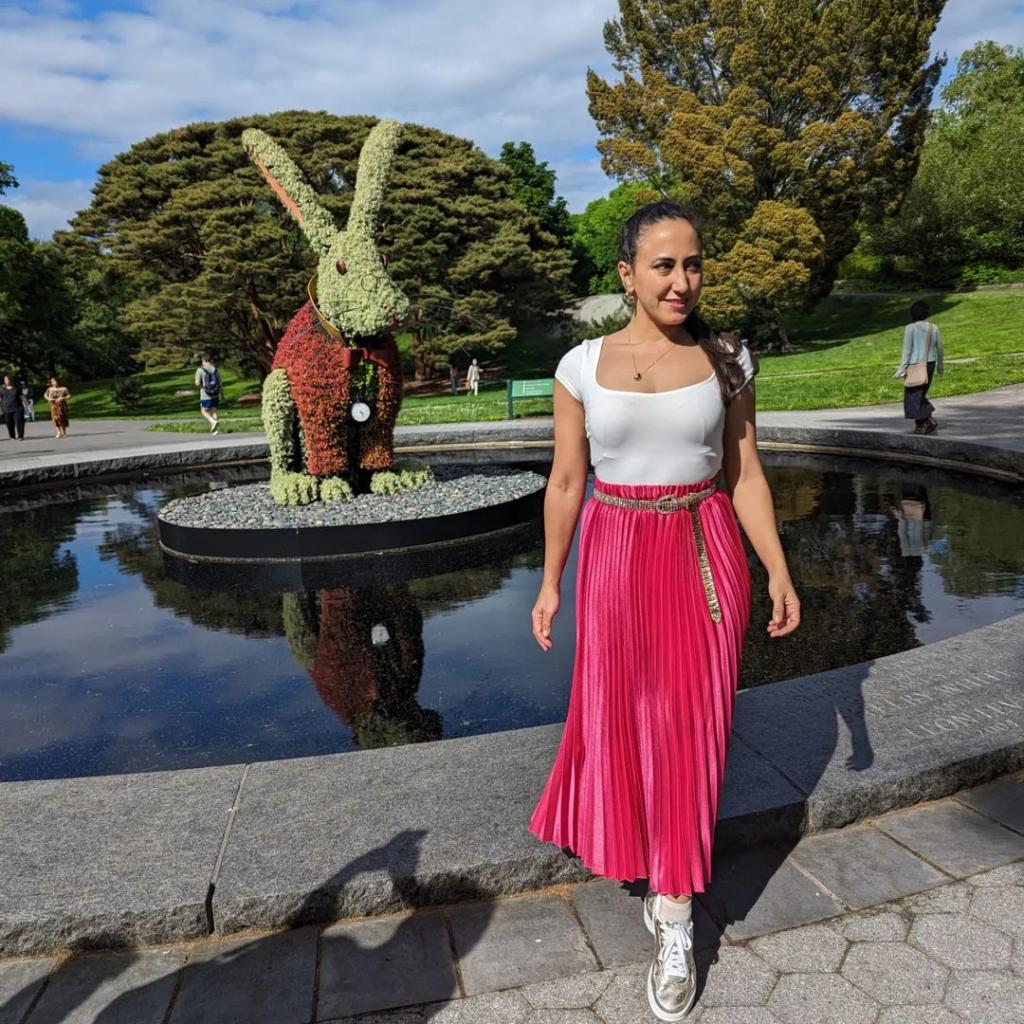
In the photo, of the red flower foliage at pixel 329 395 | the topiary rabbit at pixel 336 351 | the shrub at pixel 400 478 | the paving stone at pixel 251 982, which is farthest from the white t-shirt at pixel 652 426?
the shrub at pixel 400 478

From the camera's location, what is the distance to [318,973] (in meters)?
2.17

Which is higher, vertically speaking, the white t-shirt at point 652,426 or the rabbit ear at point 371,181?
the rabbit ear at point 371,181

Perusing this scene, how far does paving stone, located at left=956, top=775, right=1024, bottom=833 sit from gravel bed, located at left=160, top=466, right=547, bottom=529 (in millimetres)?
4908

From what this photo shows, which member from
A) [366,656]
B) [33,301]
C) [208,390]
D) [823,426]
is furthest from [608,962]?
[33,301]

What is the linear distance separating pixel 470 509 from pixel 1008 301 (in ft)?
101

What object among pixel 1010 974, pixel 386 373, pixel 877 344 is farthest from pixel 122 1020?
pixel 877 344

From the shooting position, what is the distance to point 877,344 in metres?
28.7

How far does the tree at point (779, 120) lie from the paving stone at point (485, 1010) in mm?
28429

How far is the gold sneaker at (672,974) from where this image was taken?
2.00 metres

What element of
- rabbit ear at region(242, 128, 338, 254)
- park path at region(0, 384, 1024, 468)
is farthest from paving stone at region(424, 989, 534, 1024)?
park path at region(0, 384, 1024, 468)

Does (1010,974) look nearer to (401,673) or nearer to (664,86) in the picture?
(401,673)

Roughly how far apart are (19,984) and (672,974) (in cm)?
165

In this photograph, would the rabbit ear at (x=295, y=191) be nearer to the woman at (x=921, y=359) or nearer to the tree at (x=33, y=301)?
the woman at (x=921, y=359)

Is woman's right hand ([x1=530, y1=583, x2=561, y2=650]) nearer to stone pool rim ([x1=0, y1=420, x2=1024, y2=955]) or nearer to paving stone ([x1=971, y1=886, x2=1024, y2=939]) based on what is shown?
stone pool rim ([x1=0, y1=420, x2=1024, y2=955])
